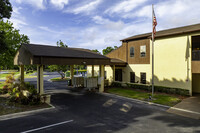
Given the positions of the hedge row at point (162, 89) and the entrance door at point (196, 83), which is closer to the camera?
the hedge row at point (162, 89)

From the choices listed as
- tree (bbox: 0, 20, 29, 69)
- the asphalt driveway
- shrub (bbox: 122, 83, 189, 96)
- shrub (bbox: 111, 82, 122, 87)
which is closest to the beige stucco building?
shrub (bbox: 122, 83, 189, 96)

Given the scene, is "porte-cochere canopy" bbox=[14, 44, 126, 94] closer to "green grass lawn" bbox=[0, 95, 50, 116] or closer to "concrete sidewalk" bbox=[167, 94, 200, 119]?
"green grass lawn" bbox=[0, 95, 50, 116]

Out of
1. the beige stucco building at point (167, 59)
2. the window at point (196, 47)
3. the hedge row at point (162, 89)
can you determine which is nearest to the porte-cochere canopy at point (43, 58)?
the hedge row at point (162, 89)

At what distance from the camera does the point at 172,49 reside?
55.8 feet

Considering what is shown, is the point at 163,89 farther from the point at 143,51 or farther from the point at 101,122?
the point at 101,122

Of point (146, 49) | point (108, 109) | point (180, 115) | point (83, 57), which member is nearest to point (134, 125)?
point (108, 109)

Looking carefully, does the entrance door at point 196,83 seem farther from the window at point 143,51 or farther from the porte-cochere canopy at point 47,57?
the porte-cochere canopy at point 47,57

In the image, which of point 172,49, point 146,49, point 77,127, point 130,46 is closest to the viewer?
point 77,127

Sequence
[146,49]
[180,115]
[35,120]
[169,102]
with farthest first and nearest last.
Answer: [146,49] → [169,102] → [180,115] → [35,120]

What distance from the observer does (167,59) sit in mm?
17484

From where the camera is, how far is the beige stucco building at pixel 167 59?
15508 millimetres

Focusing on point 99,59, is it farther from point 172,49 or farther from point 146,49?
point 172,49

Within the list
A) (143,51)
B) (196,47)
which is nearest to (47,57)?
(143,51)

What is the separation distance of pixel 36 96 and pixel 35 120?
366 cm
